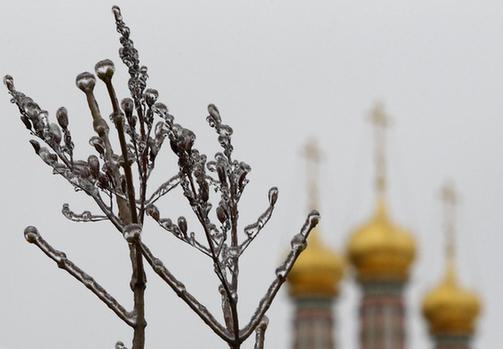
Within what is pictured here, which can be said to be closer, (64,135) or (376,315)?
(64,135)

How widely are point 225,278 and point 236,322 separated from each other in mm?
78

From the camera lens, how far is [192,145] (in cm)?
305

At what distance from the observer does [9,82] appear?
122 inches

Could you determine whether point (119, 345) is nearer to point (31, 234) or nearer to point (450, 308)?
point (31, 234)

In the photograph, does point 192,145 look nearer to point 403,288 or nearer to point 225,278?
point 225,278

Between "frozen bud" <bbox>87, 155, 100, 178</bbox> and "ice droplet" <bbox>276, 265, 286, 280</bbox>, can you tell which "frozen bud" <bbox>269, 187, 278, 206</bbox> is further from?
"frozen bud" <bbox>87, 155, 100, 178</bbox>

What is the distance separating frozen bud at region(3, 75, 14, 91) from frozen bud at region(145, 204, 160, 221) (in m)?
0.30

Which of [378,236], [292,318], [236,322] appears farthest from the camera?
[292,318]

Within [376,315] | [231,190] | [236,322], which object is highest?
[376,315]

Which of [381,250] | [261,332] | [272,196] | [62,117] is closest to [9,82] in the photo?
[62,117]

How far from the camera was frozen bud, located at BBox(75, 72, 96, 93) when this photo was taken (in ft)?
10.1

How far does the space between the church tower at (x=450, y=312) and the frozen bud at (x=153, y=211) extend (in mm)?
29641

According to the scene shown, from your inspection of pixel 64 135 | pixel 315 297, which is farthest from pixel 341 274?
pixel 64 135

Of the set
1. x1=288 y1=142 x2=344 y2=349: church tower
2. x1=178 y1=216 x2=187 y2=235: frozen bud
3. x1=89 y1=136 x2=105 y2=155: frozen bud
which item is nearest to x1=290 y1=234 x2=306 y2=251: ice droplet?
x1=178 y1=216 x2=187 y2=235: frozen bud
